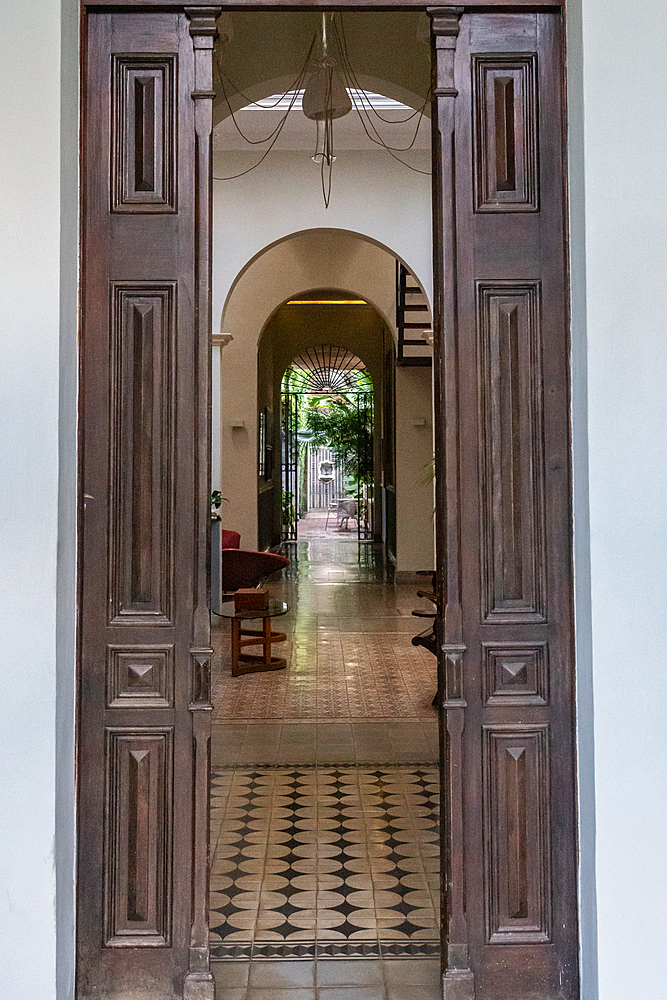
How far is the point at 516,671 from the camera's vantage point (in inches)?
105

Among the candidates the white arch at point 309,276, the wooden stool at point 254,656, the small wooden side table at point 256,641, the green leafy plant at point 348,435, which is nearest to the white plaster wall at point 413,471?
the white arch at point 309,276

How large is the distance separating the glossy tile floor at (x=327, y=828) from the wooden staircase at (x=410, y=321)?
16.2 feet

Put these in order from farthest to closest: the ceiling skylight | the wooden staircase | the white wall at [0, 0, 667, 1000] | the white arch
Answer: the white arch → the wooden staircase → the ceiling skylight → the white wall at [0, 0, 667, 1000]

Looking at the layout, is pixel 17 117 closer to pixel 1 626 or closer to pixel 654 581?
pixel 1 626

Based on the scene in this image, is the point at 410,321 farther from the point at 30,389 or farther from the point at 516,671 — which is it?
the point at 30,389

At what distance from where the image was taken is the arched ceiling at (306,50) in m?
4.98

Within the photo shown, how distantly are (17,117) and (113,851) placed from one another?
2.13m

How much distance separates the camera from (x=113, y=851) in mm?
2627

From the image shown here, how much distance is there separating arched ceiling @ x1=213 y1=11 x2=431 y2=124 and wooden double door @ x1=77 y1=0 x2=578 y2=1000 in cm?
249

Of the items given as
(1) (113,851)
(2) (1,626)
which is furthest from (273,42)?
(1) (113,851)

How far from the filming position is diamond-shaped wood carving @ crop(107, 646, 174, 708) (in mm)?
2652

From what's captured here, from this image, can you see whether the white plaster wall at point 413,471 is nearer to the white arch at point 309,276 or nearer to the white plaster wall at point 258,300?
the white arch at point 309,276

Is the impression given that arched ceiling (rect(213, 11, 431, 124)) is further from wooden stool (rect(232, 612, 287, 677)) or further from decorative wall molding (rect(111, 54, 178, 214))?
wooden stool (rect(232, 612, 287, 677))

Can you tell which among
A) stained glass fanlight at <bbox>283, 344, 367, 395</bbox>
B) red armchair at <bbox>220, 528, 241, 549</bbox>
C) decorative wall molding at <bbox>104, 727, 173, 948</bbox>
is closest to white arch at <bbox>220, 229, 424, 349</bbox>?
red armchair at <bbox>220, 528, 241, 549</bbox>
